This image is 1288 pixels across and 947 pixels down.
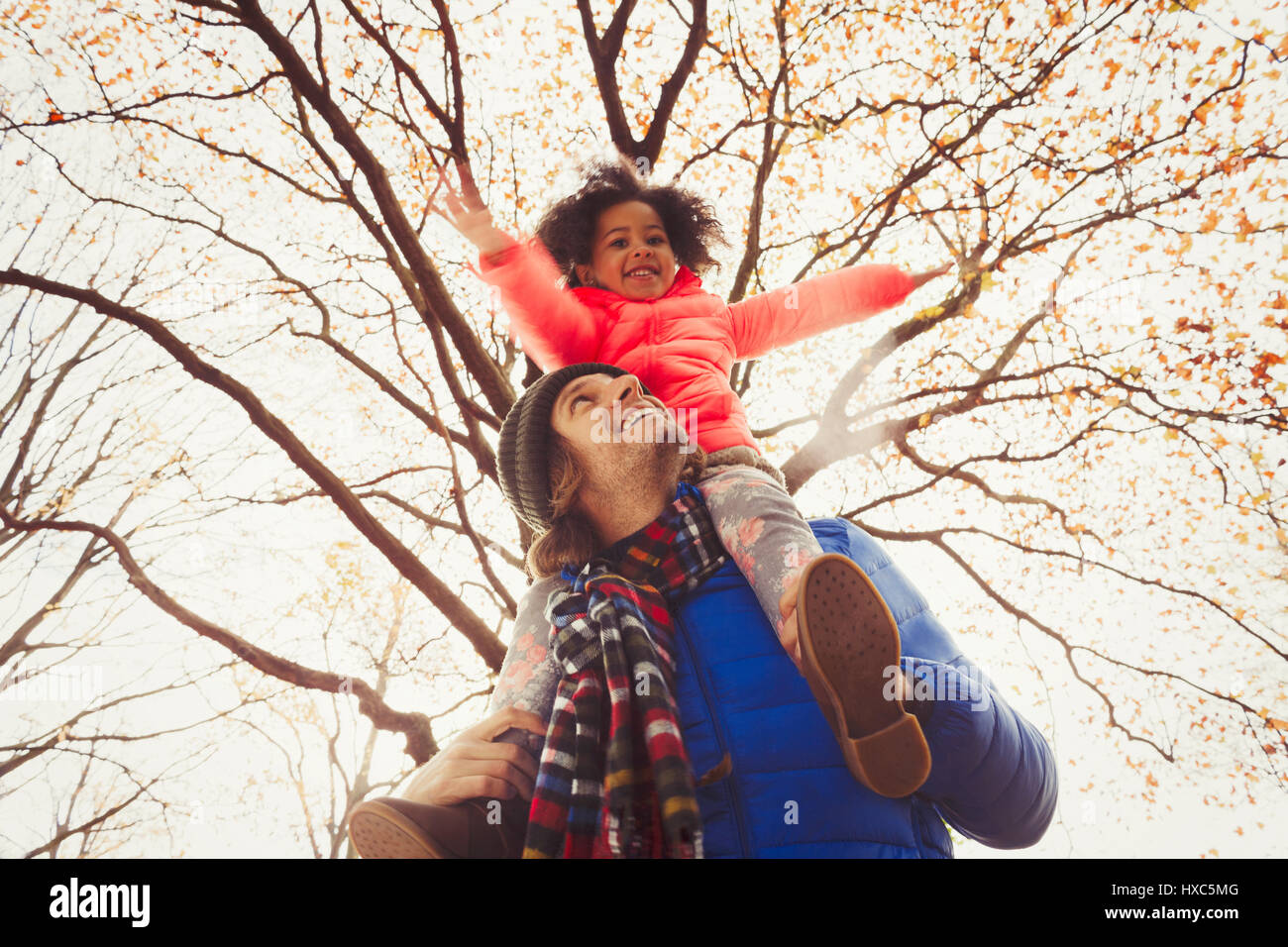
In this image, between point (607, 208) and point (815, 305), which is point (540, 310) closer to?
point (607, 208)

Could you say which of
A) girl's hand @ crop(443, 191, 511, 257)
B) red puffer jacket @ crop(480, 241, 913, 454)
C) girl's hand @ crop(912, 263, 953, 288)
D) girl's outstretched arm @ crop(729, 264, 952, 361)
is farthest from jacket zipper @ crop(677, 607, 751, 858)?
girl's hand @ crop(912, 263, 953, 288)

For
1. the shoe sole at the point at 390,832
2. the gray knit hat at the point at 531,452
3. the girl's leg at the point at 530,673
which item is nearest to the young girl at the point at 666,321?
the girl's leg at the point at 530,673

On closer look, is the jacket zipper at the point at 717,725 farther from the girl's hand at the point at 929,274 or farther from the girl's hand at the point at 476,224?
the girl's hand at the point at 929,274

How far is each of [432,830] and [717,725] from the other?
2.06 ft

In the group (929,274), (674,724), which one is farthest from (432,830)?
(929,274)

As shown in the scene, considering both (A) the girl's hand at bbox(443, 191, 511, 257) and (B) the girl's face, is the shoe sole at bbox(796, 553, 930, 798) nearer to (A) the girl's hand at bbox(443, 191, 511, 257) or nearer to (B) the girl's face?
(A) the girl's hand at bbox(443, 191, 511, 257)

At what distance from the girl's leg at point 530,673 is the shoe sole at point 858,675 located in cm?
70

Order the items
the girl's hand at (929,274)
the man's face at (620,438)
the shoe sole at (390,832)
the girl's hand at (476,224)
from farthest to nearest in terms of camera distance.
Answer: the girl's hand at (929,274), the girl's hand at (476,224), the man's face at (620,438), the shoe sole at (390,832)

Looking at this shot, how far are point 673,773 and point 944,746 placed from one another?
0.64 meters

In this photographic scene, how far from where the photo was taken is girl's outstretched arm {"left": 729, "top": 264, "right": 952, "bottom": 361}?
2.51 meters

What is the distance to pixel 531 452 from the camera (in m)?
1.78

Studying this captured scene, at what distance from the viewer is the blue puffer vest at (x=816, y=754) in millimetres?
1202

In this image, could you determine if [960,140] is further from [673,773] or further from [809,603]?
[673,773]
